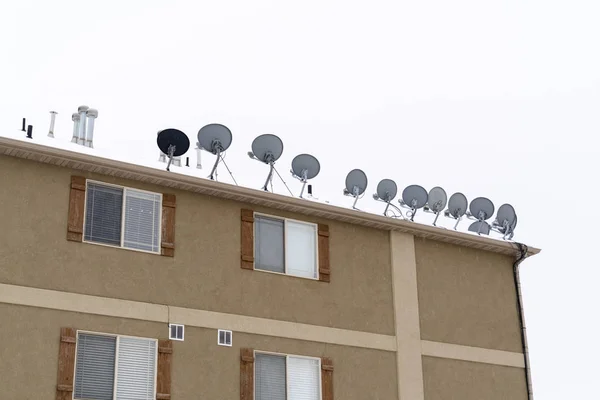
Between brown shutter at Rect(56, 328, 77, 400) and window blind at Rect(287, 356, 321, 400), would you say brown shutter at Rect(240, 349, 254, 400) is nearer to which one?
window blind at Rect(287, 356, 321, 400)

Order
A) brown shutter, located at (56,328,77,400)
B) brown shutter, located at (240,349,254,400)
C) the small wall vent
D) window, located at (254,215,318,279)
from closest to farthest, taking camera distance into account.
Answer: brown shutter, located at (56,328,77,400), brown shutter, located at (240,349,254,400), the small wall vent, window, located at (254,215,318,279)

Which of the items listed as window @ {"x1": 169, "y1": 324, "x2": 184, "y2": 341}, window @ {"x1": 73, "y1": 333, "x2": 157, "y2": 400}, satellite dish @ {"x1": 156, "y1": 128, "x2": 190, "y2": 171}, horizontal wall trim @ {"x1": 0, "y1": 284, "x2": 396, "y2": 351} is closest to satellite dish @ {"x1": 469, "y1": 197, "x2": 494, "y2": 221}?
horizontal wall trim @ {"x1": 0, "y1": 284, "x2": 396, "y2": 351}

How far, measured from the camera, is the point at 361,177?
2916 centimetres

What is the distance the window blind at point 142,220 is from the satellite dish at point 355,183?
5.82 metres

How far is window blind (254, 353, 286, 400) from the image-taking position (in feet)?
81.5

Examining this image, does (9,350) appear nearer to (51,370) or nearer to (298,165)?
(51,370)

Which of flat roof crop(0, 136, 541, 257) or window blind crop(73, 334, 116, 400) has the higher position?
flat roof crop(0, 136, 541, 257)

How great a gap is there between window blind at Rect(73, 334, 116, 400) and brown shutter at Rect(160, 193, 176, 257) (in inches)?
93.5

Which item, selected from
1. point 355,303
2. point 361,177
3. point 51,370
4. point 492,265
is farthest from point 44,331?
point 492,265

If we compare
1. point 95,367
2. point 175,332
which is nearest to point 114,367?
point 95,367

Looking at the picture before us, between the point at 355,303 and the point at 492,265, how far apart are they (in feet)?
15.5

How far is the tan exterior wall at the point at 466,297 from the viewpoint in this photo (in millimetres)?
28094

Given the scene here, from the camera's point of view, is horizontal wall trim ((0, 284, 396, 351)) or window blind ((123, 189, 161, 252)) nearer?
horizontal wall trim ((0, 284, 396, 351))

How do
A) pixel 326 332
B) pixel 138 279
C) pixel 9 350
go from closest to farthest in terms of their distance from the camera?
pixel 9 350, pixel 138 279, pixel 326 332
